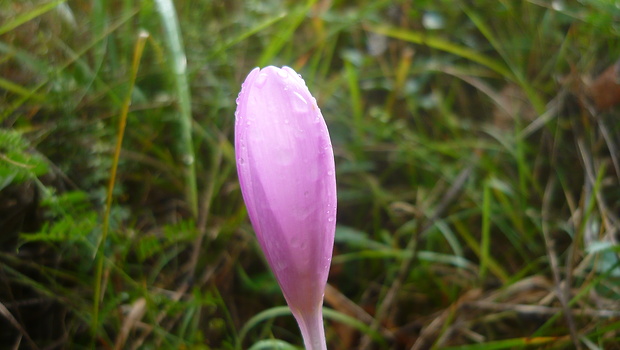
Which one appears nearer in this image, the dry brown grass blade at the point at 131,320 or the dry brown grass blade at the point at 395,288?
the dry brown grass blade at the point at 131,320

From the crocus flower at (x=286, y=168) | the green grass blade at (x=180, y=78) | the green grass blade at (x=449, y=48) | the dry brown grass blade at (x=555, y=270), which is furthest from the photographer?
the green grass blade at (x=449, y=48)

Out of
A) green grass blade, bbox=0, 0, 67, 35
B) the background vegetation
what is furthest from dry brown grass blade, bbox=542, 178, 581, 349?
green grass blade, bbox=0, 0, 67, 35

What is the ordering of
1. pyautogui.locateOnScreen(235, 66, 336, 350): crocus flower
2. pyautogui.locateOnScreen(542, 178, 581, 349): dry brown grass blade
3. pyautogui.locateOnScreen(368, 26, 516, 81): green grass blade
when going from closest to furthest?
pyautogui.locateOnScreen(235, 66, 336, 350): crocus flower, pyautogui.locateOnScreen(542, 178, 581, 349): dry brown grass blade, pyautogui.locateOnScreen(368, 26, 516, 81): green grass blade

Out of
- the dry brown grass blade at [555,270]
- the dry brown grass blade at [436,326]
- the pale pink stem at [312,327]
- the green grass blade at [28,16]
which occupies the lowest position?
the dry brown grass blade at [436,326]

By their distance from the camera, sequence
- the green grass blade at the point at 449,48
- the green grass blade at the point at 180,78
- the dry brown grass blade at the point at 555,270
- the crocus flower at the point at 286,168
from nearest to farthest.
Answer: the crocus flower at the point at 286,168, the dry brown grass blade at the point at 555,270, the green grass blade at the point at 180,78, the green grass blade at the point at 449,48

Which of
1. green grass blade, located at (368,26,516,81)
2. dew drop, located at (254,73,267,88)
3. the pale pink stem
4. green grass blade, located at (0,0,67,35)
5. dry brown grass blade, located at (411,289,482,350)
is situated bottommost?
dry brown grass blade, located at (411,289,482,350)

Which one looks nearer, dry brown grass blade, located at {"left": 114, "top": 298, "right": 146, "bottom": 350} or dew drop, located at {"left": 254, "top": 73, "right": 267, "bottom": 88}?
dew drop, located at {"left": 254, "top": 73, "right": 267, "bottom": 88}

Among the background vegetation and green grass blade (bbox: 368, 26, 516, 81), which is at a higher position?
green grass blade (bbox: 368, 26, 516, 81)

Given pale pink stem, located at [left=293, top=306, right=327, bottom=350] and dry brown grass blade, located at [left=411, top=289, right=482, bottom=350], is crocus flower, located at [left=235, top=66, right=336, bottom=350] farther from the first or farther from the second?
dry brown grass blade, located at [left=411, top=289, right=482, bottom=350]

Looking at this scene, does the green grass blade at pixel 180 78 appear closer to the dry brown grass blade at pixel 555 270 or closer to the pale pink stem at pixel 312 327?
the pale pink stem at pixel 312 327

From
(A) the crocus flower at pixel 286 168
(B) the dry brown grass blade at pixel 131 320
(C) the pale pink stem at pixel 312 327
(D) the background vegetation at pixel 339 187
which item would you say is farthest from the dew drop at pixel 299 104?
(B) the dry brown grass blade at pixel 131 320
